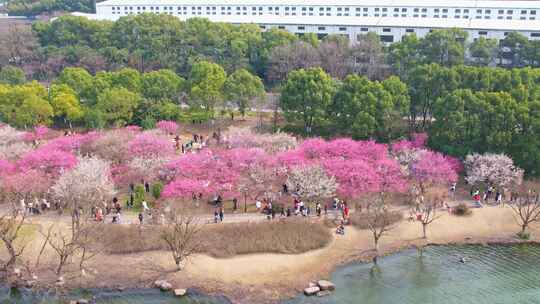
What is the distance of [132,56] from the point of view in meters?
64.8

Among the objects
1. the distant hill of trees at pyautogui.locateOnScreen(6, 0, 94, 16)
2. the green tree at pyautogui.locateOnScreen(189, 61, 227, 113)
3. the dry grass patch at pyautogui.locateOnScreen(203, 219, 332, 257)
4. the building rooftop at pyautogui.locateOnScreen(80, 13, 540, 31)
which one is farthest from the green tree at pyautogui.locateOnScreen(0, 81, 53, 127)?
the distant hill of trees at pyautogui.locateOnScreen(6, 0, 94, 16)

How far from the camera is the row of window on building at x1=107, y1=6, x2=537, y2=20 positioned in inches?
2908

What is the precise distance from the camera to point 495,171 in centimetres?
3591

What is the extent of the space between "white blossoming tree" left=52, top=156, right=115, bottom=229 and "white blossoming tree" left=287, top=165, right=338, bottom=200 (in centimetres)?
1172

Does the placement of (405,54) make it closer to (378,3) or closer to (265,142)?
(265,142)

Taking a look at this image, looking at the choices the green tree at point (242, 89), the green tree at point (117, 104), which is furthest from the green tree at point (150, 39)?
the green tree at point (242, 89)

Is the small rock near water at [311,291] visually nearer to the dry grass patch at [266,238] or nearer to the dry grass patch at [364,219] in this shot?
the dry grass patch at [266,238]

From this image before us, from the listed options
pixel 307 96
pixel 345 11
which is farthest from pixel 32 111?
pixel 345 11

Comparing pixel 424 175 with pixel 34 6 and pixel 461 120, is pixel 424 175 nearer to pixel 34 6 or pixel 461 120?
pixel 461 120

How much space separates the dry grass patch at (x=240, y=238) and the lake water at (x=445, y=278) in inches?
119

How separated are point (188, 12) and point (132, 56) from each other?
80.1ft

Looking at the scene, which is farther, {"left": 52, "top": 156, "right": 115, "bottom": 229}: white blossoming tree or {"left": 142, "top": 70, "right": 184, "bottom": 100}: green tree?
{"left": 142, "top": 70, "right": 184, "bottom": 100}: green tree

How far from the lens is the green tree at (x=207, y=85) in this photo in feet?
165

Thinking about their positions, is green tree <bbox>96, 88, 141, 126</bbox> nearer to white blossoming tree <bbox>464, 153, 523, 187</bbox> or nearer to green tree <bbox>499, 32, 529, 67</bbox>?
white blossoming tree <bbox>464, 153, 523, 187</bbox>
